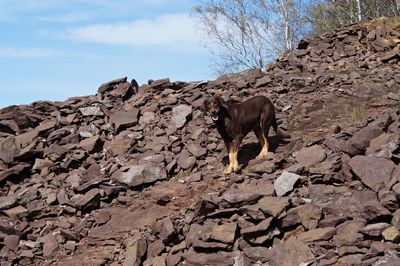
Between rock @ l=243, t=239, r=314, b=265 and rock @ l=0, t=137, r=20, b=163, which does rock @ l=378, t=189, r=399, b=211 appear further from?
rock @ l=0, t=137, r=20, b=163

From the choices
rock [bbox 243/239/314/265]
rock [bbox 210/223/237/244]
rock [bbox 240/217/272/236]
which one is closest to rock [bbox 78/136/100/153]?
rock [bbox 210/223/237/244]

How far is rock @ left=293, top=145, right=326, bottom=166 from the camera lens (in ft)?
29.8

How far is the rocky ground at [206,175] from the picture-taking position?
24.6 ft

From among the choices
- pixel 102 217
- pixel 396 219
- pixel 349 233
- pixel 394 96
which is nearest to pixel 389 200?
pixel 396 219

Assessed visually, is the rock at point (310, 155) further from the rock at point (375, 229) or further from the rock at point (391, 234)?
the rock at point (391, 234)

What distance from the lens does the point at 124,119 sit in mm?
13125

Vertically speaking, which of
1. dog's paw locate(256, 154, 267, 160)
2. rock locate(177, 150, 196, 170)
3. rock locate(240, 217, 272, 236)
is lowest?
rock locate(240, 217, 272, 236)

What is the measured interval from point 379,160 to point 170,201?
3.90 metres

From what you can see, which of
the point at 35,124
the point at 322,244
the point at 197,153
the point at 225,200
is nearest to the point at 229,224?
the point at 225,200

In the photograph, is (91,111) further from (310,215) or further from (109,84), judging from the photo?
(310,215)

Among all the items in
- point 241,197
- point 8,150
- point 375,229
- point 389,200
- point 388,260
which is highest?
point 8,150

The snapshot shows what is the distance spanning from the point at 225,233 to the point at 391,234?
7.83ft

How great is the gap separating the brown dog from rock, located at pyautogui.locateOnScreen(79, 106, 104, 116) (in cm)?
455

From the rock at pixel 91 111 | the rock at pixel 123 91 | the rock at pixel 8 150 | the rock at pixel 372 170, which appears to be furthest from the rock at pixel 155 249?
the rock at pixel 123 91
